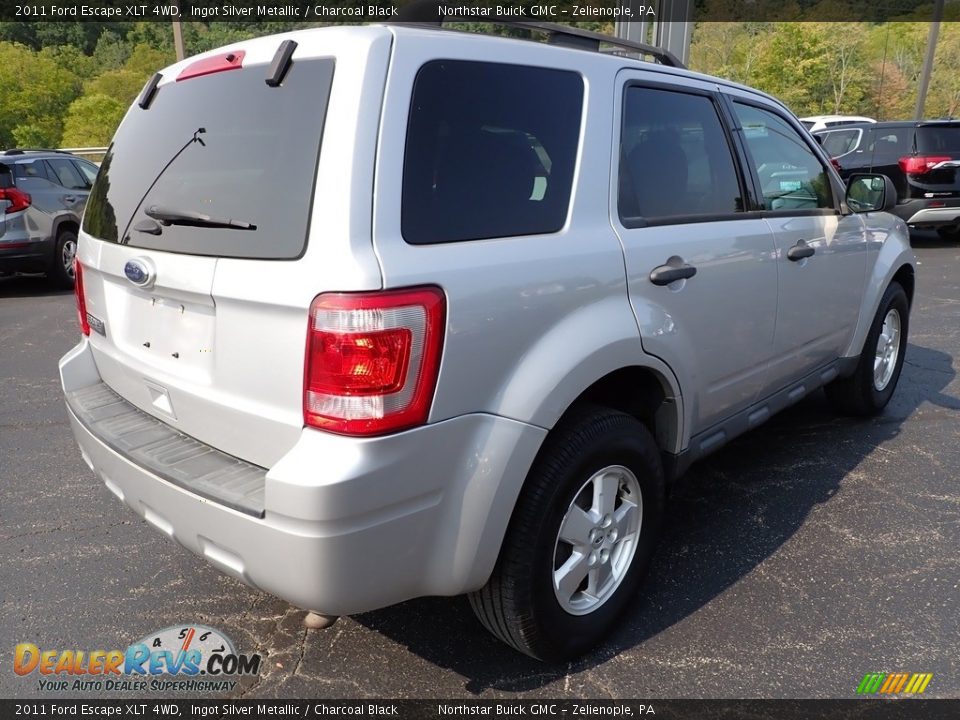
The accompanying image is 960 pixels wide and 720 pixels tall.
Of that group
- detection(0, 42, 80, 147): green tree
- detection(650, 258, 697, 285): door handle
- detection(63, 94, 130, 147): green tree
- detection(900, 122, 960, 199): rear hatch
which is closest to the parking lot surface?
detection(650, 258, 697, 285): door handle

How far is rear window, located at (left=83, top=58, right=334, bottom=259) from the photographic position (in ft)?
5.95

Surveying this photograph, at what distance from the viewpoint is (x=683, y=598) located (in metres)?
2.66

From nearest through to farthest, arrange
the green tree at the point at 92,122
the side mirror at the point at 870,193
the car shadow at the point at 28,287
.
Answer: the side mirror at the point at 870,193 < the car shadow at the point at 28,287 < the green tree at the point at 92,122

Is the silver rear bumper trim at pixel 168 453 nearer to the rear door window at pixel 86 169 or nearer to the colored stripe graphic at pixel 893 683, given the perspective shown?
the colored stripe graphic at pixel 893 683

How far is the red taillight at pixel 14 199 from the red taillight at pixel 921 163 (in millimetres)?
12124

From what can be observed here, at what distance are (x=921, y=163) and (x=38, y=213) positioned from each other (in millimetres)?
12151

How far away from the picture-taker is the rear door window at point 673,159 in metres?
2.46

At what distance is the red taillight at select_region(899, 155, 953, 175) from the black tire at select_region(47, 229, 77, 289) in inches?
463

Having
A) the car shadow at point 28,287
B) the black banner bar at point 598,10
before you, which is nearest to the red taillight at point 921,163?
the black banner bar at point 598,10

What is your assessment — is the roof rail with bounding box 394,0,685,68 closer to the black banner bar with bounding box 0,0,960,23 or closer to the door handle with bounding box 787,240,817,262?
the door handle with bounding box 787,240,817,262

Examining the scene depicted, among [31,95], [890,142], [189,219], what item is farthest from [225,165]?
[31,95]

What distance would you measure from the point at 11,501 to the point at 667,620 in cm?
312

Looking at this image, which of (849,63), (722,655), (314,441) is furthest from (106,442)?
(849,63)

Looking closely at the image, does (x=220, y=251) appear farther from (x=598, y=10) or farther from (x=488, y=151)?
(x=598, y=10)
